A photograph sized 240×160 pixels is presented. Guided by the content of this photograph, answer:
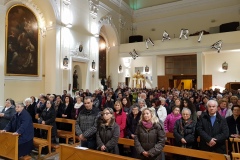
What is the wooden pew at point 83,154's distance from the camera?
3.09m

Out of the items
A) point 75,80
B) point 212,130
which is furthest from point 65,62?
point 212,130

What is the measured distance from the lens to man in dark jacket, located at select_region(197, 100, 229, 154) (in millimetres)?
3361

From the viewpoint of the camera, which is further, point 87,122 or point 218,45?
point 218,45

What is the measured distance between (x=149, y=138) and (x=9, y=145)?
10.8 feet

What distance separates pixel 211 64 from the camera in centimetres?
1678

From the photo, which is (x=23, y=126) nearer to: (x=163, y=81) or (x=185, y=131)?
(x=185, y=131)

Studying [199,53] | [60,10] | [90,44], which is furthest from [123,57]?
[60,10]

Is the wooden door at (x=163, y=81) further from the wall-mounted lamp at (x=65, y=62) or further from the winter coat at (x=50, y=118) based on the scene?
the winter coat at (x=50, y=118)

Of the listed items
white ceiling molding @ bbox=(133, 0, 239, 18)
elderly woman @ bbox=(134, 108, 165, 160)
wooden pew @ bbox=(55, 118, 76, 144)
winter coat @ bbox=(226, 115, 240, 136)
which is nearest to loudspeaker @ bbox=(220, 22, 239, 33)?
white ceiling molding @ bbox=(133, 0, 239, 18)

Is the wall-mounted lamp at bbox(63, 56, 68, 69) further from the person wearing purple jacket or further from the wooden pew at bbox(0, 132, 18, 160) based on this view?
the person wearing purple jacket

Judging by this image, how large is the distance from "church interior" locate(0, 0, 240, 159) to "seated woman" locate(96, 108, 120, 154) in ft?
24.8

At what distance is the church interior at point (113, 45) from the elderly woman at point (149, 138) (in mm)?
8191

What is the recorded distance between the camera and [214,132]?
3.43 m

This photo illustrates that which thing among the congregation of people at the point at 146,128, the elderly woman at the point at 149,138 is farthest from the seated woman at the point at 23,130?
the elderly woman at the point at 149,138
